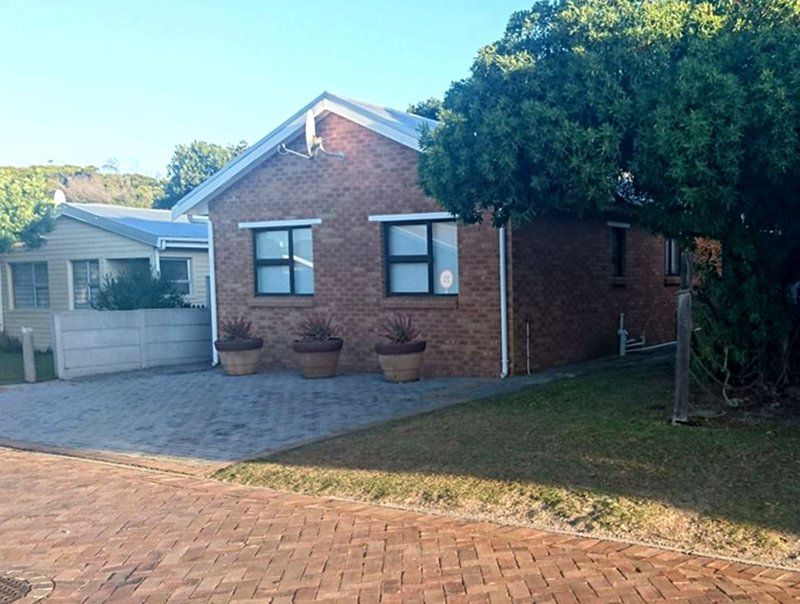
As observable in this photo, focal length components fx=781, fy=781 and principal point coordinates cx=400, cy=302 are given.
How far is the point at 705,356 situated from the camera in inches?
350

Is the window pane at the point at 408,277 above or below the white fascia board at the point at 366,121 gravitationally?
below

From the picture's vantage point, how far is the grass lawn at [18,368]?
51.2 ft

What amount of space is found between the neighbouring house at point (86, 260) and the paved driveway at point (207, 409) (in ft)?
22.0

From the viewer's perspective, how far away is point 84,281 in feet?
72.9

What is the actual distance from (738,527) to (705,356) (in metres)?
3.99

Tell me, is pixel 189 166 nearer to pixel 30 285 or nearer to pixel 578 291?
pixel 30 285

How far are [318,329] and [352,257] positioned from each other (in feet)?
4.99

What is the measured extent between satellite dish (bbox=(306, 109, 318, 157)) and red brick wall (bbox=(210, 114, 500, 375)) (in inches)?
9.7

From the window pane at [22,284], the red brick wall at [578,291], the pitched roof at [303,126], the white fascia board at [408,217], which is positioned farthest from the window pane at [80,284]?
the red brick wall at [578,291]

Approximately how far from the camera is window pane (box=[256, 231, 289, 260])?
15453 mm

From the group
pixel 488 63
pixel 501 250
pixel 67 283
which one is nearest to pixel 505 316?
pixel 501 250

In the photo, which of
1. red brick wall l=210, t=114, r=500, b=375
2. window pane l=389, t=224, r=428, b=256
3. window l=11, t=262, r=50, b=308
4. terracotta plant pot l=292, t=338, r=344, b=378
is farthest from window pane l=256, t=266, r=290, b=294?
window l=11, t=262, r=50, b=308

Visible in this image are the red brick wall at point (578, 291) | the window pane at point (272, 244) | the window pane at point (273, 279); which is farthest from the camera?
the window pane at point (273, 279)

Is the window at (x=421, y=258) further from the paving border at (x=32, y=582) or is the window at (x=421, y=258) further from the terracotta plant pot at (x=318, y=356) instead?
the paving border at (x=32, y=582)
